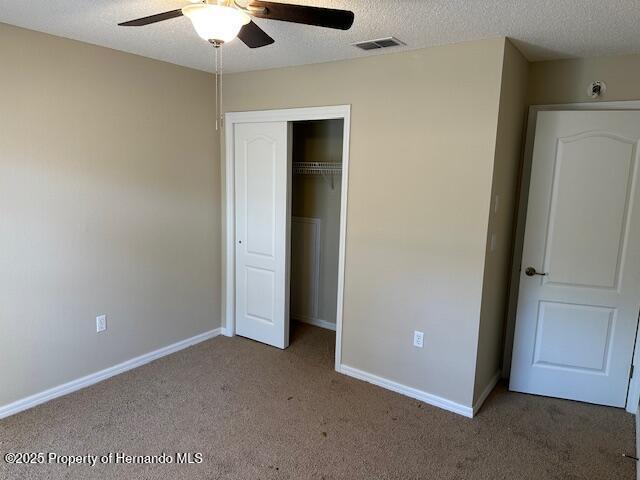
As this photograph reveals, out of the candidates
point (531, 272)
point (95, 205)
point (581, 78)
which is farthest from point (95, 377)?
point (581, 78)

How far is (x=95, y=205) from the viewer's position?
3021mm

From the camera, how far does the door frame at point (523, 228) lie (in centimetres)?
290

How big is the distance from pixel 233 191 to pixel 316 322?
61.6 inches

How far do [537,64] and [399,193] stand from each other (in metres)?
1.32

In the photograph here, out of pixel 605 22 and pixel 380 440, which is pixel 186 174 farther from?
pixel 605 22

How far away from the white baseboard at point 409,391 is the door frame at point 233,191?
0.15m

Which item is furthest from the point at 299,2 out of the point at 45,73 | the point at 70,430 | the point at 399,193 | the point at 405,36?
the point at 70,430

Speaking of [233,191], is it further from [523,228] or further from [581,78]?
[581,78]

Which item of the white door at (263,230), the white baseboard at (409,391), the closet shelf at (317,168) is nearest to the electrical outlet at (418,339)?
the white baseboard at (409,391)

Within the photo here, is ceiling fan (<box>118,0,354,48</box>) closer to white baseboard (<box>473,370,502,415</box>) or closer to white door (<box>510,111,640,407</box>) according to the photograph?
white door (<box>510,111,640,407</box>)

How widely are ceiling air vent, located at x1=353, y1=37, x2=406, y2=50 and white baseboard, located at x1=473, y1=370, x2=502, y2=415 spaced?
7.67 ft

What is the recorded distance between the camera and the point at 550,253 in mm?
3023

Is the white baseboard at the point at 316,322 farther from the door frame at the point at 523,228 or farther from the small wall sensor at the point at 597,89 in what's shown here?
the small wall sensor at the point at 597,89

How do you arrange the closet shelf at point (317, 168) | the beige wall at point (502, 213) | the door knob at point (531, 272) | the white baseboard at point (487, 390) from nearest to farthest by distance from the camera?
the beige wall at point (502, 213) < the white baseboard at point (487, 390) < the door knob at point (531, 272) < the closet shelf at point (317, 168)
